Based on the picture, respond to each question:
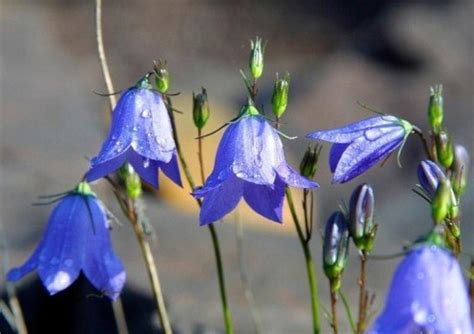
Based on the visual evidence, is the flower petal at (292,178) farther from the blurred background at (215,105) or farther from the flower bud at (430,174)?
the blurred background at (215,105)

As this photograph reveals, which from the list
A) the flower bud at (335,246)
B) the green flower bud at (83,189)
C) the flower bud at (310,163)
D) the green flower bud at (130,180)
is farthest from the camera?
the green flower bud at (130,180)

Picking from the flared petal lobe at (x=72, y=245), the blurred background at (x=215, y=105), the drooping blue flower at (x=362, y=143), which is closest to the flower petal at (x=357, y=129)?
the drooping blue flower at (x=362, y=143)

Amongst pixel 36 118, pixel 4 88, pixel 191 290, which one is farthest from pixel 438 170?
pixel 4 88

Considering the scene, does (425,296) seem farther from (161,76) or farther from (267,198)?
(161,76)

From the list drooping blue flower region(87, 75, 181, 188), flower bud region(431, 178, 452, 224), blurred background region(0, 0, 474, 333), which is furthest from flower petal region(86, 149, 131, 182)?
blurred background region(0, 0, 474, 333)

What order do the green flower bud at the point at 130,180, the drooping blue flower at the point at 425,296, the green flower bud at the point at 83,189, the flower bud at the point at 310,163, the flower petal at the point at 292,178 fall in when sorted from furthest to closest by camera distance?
the green flower bud at the point at 130,180
the green flower bud at the point at 83,189
the flower bud at the point at 310,163
the flower petal at the point at 292,178
the drooping blue flower at the point at 425,296

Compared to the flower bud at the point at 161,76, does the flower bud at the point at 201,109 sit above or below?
below

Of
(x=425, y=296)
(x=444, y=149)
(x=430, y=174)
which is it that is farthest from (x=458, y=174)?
(x=425, y=296)
